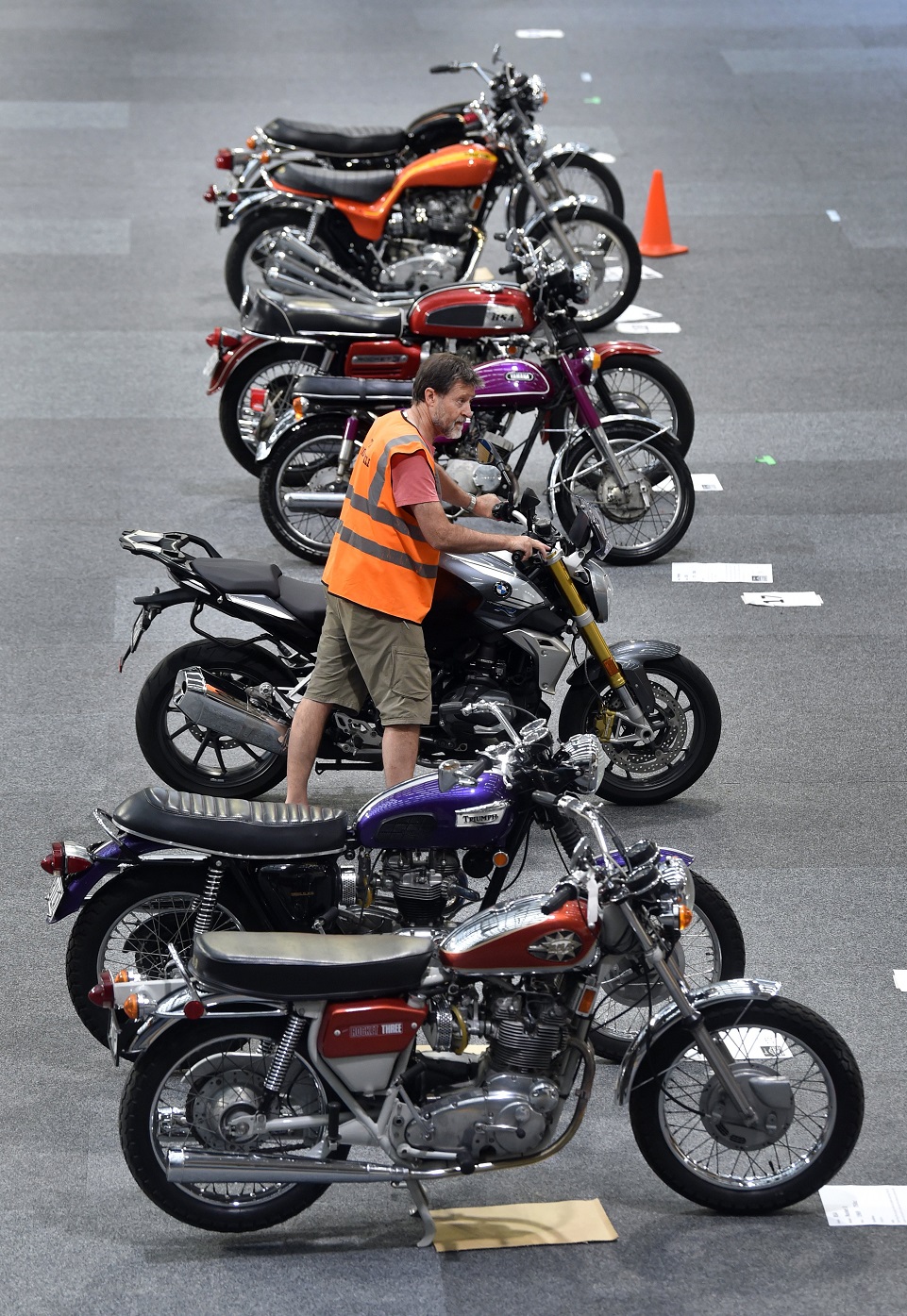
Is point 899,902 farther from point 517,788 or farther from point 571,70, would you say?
point 571,70

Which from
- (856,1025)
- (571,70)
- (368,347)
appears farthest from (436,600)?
(571,70)

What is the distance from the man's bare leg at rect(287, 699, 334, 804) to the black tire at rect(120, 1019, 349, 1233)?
159 centimetres

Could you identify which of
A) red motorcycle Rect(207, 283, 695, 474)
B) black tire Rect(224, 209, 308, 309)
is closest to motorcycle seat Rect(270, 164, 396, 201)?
black tire Rect(224, 209, 308, 309)

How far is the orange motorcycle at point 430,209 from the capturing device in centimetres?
1041

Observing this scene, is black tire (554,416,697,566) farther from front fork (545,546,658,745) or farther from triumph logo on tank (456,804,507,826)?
triumph logo on tank (456,804,507,826)

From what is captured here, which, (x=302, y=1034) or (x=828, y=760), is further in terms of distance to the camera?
(x=828, y=760)

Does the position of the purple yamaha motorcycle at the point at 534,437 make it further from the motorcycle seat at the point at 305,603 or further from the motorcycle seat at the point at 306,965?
the motorcycle seat at the point at 306,965

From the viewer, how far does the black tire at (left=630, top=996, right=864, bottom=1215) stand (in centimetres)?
405

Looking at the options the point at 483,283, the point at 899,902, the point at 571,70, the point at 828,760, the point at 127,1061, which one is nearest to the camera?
the point at 127,1061

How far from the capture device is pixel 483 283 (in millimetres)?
8078

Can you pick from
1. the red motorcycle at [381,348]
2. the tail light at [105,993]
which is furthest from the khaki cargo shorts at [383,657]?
the red motorcycle at [381,348]

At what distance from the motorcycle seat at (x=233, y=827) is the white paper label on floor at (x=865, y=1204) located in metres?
1.54

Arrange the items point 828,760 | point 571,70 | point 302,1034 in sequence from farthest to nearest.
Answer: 1. point 571,70
2. point 828,760
3. point 302,1034

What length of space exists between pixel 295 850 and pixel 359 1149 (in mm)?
760
